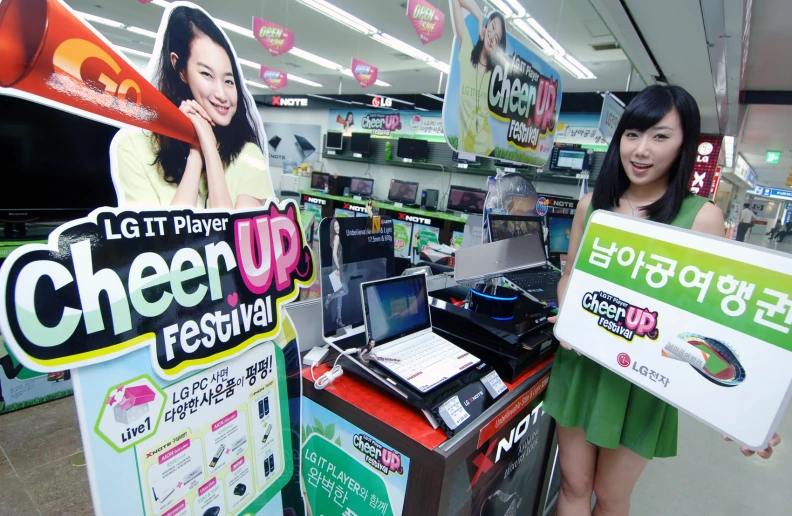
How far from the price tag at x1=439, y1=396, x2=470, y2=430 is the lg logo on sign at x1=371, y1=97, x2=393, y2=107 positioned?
8257 mm

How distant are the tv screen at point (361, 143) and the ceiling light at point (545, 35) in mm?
4280

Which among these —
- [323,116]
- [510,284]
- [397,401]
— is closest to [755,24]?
[510,284]

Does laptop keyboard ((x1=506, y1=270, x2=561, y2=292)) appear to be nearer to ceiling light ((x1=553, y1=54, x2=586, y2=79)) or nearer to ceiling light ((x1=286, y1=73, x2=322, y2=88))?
ceiling light ((x1=553, y1=54, x2=586, y2=79))

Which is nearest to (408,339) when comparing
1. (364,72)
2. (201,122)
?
(201,122)

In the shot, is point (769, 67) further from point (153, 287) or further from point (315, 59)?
point (315, 59)

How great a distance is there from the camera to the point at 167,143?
2.81 feet

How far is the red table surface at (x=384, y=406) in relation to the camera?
1.06m

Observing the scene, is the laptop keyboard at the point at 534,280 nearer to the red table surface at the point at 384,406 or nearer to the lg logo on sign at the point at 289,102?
the red table surface at the point at 384,406

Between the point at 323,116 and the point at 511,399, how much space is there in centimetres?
1012

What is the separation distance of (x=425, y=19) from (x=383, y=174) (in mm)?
5728

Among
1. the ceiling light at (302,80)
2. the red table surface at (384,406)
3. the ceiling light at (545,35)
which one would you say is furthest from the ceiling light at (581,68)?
the ceiling light at (302,80)

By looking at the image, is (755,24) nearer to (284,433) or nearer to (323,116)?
(284,433)

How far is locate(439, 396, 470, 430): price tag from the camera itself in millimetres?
1071

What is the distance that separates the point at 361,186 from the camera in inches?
327
